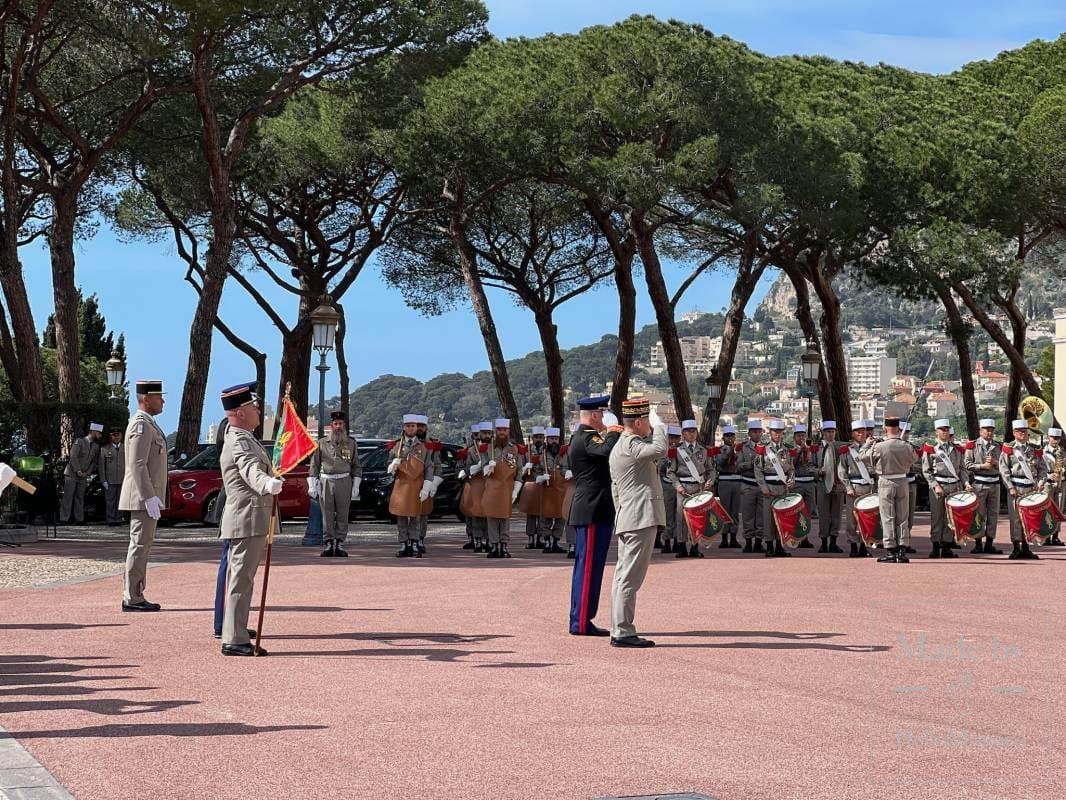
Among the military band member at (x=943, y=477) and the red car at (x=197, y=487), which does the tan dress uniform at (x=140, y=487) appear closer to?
the military band member at (x=943, y=477)

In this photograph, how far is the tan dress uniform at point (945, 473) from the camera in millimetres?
19953

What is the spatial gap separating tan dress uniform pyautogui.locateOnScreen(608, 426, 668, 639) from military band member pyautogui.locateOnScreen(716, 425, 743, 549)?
35.6ft

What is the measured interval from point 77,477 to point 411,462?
9207 millimetres

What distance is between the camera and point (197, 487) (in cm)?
2592

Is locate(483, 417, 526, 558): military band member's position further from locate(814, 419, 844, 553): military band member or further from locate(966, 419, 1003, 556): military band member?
locate(966, 419, 1003, 556): military band member

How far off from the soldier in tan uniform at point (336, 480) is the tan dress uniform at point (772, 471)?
562 cm

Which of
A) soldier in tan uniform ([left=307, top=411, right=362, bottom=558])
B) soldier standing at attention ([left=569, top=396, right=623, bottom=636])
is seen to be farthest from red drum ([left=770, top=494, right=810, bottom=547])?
soldier standing at attention ([left=569, top=396, right=623, bottom=636])

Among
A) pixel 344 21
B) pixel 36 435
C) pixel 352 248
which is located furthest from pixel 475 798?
pixel 352 248

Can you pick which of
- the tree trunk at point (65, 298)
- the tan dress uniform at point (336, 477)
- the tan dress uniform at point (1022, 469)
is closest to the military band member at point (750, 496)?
the tan dress uniform at point (1022, 469)

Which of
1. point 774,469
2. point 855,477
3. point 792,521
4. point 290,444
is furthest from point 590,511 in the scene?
point 774,469

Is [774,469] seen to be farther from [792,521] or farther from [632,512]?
[632,512]

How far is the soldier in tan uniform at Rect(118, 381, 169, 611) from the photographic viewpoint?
1213cm

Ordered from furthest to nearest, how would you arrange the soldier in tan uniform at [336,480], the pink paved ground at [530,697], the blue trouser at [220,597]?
1. the soldier in tan uniform at [336,480]
2. the blue trouser at [220,597]
3. the pink paved ground at [530,697]

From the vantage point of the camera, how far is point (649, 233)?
34.0 metres
